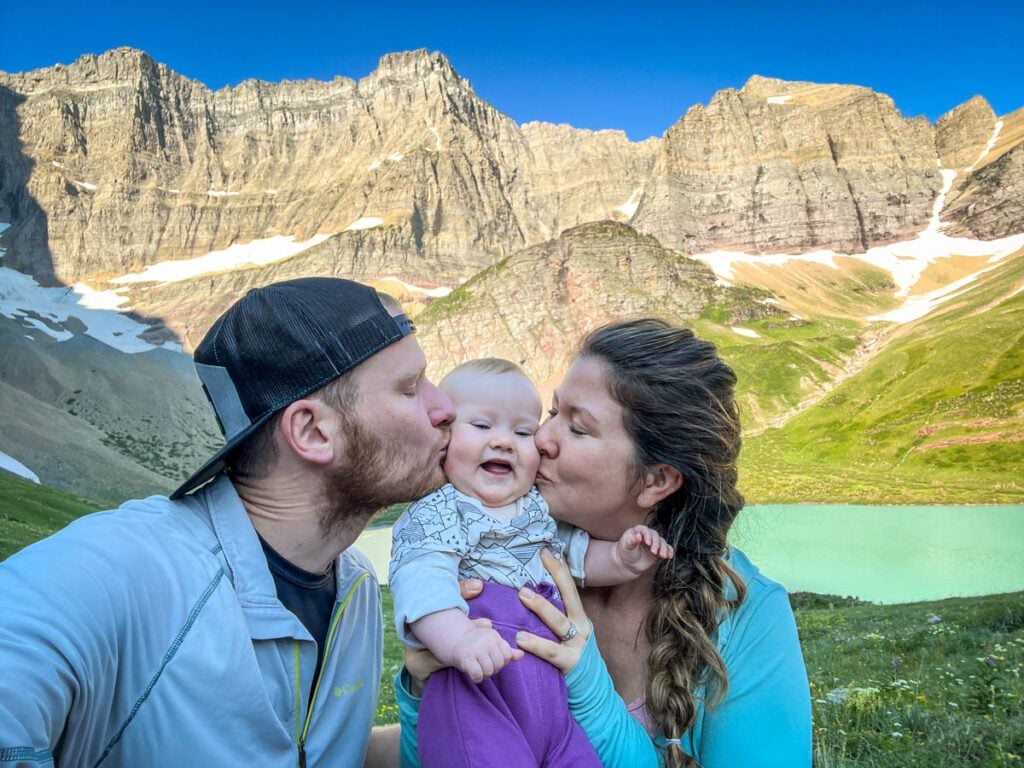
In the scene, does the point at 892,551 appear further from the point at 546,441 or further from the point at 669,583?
the point at 546,441

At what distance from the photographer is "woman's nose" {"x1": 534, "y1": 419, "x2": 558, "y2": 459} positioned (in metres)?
4.40

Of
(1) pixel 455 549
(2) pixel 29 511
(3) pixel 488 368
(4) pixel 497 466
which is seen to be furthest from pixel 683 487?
(2) pixel 29 511

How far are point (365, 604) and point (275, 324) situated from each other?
1.71m

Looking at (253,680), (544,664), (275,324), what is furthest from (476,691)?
(275,324)

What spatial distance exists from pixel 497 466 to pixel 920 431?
99546mm

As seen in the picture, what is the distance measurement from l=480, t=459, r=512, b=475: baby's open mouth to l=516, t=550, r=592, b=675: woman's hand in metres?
0.54

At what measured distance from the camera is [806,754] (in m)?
3.72

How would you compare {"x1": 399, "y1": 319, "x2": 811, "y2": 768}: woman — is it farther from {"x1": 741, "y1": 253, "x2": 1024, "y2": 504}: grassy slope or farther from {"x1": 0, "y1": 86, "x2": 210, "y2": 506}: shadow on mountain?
{"x1": 0, "y1": 86, "x2": 210, "y2": 506}: shadow on mountain

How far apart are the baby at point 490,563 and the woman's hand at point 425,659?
0.16ft

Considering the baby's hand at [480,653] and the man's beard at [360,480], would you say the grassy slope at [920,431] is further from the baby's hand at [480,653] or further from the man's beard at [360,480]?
the baby's hand at [480,653]

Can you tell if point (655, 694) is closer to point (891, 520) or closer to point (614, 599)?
point (614, 599)

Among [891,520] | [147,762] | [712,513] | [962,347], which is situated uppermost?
[962,347]

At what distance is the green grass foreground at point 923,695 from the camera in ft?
20.2

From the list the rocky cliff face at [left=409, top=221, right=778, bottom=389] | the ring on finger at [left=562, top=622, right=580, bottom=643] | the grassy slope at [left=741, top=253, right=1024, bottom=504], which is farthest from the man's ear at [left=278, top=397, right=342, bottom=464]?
the rocky cliff face at [left=409, top=221, right=778, bottom=389]
